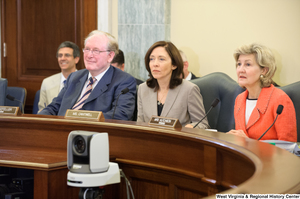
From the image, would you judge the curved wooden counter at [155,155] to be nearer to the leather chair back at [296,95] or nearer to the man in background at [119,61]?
the leather chair back at [296,95]

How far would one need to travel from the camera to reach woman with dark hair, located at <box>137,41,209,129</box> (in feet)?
8.13

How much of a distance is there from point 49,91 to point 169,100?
175 cm

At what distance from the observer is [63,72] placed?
12.6 ft

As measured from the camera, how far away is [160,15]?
3.63m

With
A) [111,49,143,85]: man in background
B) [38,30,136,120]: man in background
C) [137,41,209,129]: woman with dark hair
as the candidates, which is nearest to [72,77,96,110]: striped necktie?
[38,30,136,120]: man in background

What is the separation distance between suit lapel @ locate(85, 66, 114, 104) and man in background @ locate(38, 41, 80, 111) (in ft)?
3.96

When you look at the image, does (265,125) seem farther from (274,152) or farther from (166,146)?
(274,152)

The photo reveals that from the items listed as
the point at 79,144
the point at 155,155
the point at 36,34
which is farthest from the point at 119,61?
the point at 79,144

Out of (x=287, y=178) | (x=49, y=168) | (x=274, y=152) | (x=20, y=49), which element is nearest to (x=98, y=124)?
(x=49, y=168)

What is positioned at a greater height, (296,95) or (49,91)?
(296,95)

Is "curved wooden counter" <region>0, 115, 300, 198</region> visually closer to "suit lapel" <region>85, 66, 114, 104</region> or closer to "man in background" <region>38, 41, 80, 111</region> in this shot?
"suit lapel" <region>85, 66, 114, 104</region>

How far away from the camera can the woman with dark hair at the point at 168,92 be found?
2.48 meters

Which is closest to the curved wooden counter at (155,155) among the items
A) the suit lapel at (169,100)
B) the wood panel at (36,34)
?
the suit lapel at (169,100)

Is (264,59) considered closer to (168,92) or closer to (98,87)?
(168,92)
